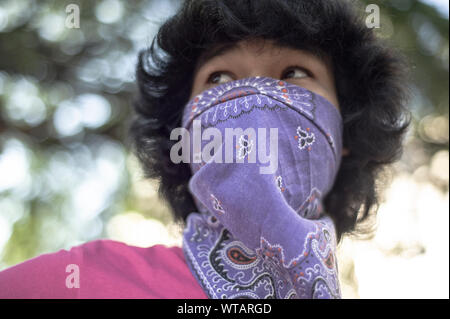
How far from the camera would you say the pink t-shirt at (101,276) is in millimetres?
1042

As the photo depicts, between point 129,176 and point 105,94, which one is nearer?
point 105,94

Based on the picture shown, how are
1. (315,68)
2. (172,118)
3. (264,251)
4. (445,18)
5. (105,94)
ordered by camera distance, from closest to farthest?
(264,251) < (315,68) < (172,118) < (445,18) < (105,94)

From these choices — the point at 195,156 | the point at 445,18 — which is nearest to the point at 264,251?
the point at 195,156

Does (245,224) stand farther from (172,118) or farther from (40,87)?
(40,87)

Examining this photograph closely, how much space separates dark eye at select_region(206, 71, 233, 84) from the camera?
131cm

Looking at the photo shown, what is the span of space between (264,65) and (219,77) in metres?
0.15

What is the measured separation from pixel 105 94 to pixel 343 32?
178 centimetres

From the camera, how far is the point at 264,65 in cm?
127

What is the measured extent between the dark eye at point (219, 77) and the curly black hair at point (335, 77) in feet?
0.30

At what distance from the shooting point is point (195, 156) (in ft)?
4.02
